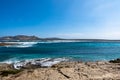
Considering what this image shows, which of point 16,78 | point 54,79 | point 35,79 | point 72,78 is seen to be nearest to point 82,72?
point 72,78

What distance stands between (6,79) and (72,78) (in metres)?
3.41

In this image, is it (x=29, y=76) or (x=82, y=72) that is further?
(x=82, y=72)

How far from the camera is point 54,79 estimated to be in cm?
935

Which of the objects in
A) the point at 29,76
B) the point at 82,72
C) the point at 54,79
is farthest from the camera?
the point at 82,72

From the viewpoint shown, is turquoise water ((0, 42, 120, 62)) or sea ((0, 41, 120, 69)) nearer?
sea ((0, 41, 120, 69))

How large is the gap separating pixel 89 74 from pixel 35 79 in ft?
9.59

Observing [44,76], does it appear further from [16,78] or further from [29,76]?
[16,78]

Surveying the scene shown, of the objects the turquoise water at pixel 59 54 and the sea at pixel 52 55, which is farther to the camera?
the turquoise water at pixel 59 54

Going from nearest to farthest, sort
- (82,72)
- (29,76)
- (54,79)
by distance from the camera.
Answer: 1. (54,79)
2. (29,76)
3. (82,72)

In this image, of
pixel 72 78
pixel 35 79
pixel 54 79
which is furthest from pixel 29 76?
pixel 72 78

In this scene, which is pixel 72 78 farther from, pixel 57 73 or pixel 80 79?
pixel 57 73

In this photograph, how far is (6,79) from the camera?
32.3 ft

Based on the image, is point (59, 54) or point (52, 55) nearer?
point (52, 55)

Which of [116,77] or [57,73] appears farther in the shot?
[57,73]
